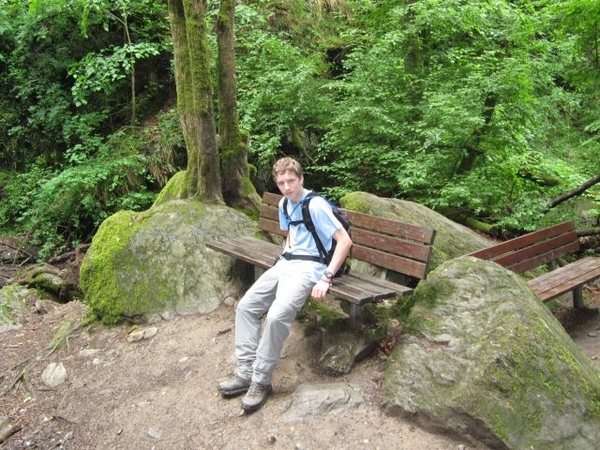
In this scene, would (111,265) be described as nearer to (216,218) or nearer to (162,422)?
(216,218)

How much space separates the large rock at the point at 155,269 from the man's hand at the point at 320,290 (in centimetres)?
213

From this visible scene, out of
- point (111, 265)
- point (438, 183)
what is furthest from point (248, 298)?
point (438, 183)

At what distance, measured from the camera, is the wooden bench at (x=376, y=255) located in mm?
3783

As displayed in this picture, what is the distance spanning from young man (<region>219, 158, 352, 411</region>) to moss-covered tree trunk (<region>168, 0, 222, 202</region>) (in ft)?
8.74

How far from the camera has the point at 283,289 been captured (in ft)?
11.8

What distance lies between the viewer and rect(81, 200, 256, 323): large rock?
5395 millimetres

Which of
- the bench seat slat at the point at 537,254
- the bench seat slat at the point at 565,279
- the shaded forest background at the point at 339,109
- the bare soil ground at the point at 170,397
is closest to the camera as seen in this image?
the bare soil ground at the point at 170,397

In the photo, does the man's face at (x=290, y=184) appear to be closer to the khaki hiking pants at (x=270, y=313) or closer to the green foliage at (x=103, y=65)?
the khaki hiking pants at (x=270, y=313)

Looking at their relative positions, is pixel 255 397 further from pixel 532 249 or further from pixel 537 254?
pixel 537 254

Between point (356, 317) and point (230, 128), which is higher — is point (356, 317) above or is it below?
below

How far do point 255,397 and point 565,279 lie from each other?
3813mm

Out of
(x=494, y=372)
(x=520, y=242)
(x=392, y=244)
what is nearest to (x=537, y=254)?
(x=520, y=242)

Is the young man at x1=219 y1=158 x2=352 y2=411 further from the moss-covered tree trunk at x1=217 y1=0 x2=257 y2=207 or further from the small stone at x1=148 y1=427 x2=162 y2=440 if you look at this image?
the moss-covered tree trunk at x1=217 y1=0 x2=257 y2=207

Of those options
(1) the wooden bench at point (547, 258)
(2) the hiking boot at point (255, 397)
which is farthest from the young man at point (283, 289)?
(1) the wooden bench at point (547, 258)
